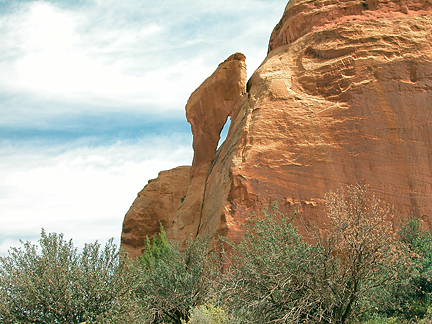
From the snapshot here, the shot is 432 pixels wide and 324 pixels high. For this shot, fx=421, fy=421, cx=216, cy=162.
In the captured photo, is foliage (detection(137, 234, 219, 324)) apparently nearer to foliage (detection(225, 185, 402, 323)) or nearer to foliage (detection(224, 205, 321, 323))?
foliage (detection(224, 205, 321, 323))

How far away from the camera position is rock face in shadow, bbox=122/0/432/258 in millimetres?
14008

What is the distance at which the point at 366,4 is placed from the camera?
16.7 metres

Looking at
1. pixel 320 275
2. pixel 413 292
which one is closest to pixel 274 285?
pixel 320 275

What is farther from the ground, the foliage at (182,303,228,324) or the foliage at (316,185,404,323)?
the foliage at (316,185,404,323)

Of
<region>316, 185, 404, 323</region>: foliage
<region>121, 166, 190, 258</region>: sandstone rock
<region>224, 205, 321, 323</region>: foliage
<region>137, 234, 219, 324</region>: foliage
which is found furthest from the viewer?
<region>121, 166, 190, 258</region>: sandstone rock

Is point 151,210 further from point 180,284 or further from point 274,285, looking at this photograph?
point 274,285

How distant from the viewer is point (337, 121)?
48.5ft

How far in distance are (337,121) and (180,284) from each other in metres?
7.80

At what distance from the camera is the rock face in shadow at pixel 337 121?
46.0ft

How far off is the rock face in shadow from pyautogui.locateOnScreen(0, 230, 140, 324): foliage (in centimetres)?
428

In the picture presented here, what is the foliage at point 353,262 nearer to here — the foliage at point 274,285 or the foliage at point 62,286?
the foliage at point 274,285

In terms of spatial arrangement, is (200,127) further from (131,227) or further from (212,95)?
(131,227)

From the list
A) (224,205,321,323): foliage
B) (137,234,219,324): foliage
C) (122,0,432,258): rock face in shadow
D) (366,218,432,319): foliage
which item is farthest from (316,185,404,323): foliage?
(137,234,219,324): foliage

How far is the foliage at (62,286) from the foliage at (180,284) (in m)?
2.41
